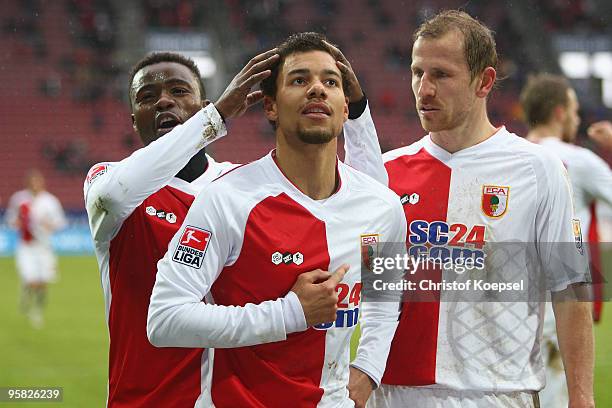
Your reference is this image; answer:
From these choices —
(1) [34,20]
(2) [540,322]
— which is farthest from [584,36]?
(2) [540,322]

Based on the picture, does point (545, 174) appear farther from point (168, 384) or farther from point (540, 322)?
point (168, 384)

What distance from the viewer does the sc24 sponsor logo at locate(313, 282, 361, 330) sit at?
2764 millimetres

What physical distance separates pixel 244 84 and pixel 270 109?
0.16 meters

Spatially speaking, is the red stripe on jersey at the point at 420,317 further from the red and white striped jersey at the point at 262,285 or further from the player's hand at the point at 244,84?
the player's hand at the point at 244,84

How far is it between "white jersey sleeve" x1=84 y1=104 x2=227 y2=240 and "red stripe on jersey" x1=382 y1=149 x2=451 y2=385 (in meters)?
0.83

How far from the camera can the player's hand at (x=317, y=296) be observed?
260cm

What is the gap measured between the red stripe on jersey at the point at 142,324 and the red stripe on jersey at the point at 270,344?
0.95 ft

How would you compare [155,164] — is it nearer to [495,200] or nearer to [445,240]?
[445,240]

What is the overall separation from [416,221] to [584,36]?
2518 cm

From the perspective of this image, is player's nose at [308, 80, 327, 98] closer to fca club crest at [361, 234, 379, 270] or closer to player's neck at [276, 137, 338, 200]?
player's neck at [276, 137, 338, 200]

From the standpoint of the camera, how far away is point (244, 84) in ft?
9.14

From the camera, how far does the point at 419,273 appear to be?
3250mm

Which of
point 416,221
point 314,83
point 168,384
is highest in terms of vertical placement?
point 314,83

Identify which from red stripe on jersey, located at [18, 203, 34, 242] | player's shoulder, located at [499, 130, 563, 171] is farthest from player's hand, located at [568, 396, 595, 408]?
red stripe on jersey, located at [18, 203, 34, 242]
